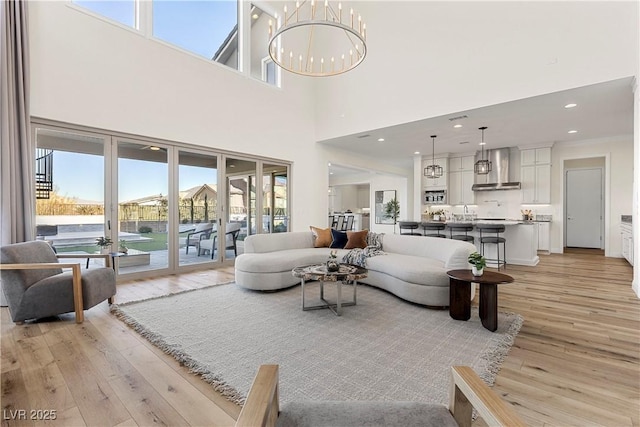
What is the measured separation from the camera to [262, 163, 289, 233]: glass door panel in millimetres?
7082

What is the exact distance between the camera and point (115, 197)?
187 inches

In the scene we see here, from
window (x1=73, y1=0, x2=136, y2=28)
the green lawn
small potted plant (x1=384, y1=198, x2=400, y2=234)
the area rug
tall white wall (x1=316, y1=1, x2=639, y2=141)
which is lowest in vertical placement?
the area rug

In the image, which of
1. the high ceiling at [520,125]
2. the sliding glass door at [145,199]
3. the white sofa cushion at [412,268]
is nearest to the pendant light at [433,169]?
the high ceiling at [520,125]

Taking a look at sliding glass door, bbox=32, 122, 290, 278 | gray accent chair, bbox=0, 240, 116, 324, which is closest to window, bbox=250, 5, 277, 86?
sliding glass door, bbox=32, 122, 290, 278

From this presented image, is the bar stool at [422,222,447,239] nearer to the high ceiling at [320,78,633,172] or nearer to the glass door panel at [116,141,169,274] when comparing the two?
the high ceiling at [320,78,633,172]

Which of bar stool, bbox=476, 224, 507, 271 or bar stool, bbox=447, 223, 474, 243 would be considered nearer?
bar stool, bbox=476, 224, 507, 271

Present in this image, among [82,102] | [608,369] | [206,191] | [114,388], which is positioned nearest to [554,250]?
[608,369]

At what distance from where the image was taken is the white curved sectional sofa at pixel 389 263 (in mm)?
3504

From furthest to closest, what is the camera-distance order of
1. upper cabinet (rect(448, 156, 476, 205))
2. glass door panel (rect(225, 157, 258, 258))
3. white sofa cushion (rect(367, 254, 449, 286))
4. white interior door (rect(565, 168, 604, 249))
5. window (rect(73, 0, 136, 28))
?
upper cabinet (rect(448, 156, 476, 205)), white interior door (rect(565, 168, 604, 249)), glass door panel (rect(225, 157, 258, 258)), window (rect(73, 0, 136, 28)), white sofa cushion (rect(367, 254, 449, 286))

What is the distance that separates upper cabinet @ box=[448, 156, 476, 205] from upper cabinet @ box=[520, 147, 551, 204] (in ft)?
4.18

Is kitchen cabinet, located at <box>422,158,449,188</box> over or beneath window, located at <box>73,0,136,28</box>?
beneath

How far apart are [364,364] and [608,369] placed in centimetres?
180

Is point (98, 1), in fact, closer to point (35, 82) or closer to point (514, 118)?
point (35, 82)

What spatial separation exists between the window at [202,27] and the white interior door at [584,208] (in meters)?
10.1
